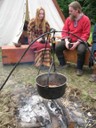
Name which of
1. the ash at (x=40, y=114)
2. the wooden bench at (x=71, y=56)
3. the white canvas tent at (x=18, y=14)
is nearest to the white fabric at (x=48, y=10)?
the white canvas tent at (x=18, y=14)

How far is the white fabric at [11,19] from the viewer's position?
622 cm

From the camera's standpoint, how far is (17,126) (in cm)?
294

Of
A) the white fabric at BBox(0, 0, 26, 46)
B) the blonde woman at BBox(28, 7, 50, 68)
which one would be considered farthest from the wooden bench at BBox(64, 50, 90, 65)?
the white fabric at BBox(0, 0, 26, 46)

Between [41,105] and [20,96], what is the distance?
0.43 metres

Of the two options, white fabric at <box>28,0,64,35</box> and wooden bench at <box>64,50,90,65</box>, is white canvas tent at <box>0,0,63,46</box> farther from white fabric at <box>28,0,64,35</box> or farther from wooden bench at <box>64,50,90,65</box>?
wooden bench at <box>64,50,90,65</box>

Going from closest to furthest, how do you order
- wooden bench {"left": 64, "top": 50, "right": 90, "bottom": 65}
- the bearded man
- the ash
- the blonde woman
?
the ash → the bearded man → wooden bench {"left": 64, "top": 50, "right": 90, "bottom": 65} → the blonde woman

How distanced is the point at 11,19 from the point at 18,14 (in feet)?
0.74

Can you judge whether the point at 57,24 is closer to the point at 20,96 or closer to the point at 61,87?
the point at 20,96

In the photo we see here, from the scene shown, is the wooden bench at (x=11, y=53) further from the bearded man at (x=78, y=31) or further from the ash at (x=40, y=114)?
the ash at (x=40, y=114)

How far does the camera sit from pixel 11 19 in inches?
249

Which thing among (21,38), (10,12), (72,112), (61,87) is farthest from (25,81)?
(10,12)

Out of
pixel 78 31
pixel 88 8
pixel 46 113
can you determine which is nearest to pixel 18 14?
pixel 78 31

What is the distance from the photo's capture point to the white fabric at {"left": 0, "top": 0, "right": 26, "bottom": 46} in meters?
6.22

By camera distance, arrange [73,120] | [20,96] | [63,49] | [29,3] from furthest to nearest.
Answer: [29,3] < [63,49] < [20,96] < [73,120]
